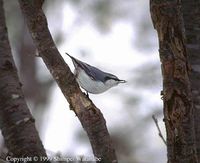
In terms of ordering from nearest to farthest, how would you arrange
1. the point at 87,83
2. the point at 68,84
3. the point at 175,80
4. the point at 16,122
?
the point at 175,80 → the point at 68,84 → the point at 16,122 → the point at 87,83

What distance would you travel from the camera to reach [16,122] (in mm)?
1478

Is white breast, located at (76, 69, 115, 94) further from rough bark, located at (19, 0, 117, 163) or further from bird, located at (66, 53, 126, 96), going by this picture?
rough bark, located at (19, 0, 117, 163)

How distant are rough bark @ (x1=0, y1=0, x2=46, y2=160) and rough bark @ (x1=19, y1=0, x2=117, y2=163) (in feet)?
0.48

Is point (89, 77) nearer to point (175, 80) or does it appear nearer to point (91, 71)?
point (91, 71)

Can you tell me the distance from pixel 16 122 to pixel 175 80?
445 mm

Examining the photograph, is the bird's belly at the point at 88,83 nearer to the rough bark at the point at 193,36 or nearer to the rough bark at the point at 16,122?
the rough bark at the point at 16,122

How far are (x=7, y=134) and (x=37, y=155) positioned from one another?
3.8 inches

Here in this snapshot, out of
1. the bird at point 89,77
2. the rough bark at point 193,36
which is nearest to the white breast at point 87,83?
the bird at point 89,77

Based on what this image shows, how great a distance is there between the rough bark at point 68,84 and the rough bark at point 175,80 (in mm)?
165

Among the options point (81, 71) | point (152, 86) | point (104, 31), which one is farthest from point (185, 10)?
point (104, 31)

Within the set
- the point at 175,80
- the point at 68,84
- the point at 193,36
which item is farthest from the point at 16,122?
the point at 193,36

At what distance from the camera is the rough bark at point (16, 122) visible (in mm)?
1462

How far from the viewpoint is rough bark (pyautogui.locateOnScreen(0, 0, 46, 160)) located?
4.80 feet

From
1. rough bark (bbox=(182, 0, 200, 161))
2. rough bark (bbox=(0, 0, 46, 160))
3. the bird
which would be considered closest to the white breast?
the bird
